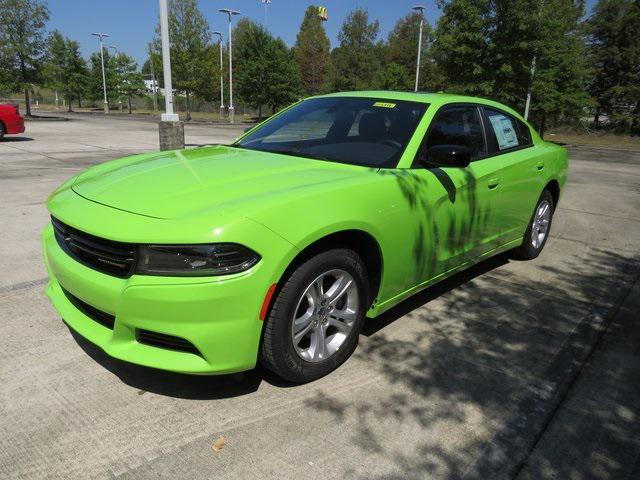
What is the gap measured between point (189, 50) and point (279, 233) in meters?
37.8

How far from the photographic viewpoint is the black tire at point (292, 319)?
2543 mm

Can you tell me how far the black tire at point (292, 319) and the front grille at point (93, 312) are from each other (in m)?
0.77

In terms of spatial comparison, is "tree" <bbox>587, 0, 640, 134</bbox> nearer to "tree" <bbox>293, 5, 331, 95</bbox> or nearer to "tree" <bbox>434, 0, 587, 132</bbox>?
"tree" <bbox>434, 0, 587, 132</bbox>

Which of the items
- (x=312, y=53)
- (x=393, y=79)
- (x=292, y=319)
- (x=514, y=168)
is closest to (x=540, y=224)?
(x=514, y=168)

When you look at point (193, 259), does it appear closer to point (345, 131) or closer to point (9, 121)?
point (345, 131)

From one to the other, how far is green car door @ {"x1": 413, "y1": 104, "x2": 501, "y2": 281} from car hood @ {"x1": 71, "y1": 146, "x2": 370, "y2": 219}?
21.2 inches

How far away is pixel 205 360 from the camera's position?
2416 millimetres

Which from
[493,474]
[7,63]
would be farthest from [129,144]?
[7,63]

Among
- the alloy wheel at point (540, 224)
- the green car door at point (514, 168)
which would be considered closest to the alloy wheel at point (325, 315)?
the green car door at point (514, 168)

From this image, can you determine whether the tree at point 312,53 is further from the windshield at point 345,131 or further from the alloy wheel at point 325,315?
the alloy wheel at point 325,315

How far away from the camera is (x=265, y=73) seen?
35906 mm

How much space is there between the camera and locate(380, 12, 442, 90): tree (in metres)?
37.6

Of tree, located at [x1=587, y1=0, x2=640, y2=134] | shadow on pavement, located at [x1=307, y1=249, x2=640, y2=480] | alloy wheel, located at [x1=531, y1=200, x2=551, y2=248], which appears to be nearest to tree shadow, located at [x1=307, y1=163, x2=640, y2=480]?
shadow on pavement, located at [x1=307, y1=249, x2=640, y2=480]

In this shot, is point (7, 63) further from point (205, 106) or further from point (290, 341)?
point (290, 341)
